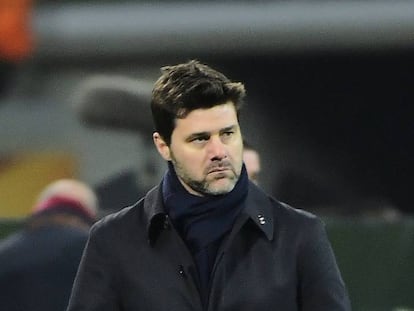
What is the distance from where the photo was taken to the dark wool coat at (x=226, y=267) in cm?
290

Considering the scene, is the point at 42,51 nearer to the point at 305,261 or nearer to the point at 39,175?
the point at 39,175

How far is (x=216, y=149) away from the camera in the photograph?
9.46 feet

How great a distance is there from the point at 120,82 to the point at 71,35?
1.22 ft

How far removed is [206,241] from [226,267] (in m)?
0.08

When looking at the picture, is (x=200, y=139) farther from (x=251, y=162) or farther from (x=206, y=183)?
(x=251, y=162)

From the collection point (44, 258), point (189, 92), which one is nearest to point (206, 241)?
point (189, 92)

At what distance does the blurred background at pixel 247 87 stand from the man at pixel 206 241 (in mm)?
3791

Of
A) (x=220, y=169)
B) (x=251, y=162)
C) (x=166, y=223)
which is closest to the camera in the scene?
(x=220, y=169)

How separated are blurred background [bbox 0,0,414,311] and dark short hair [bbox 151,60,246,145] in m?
3.85

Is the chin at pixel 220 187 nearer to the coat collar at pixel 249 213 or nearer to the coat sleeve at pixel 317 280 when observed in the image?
the coat collar at pixel 249 213

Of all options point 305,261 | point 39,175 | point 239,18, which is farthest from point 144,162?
point 305,261

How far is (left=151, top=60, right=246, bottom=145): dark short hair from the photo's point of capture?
2906 millimetres

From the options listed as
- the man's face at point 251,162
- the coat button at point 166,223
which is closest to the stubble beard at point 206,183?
the coat button at point 166,223

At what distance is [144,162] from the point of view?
683cm
